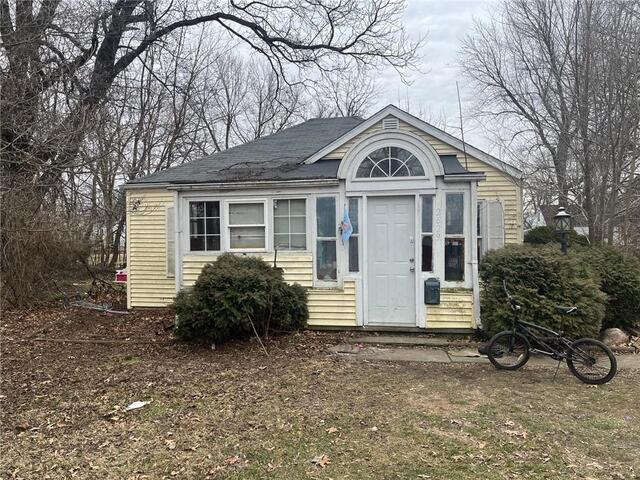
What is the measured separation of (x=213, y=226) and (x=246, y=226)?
61 cm

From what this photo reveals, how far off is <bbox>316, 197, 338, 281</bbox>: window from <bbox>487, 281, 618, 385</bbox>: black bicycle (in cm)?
283

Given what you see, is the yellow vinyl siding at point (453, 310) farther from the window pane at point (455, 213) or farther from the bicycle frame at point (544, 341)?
the bicycle frame at point (544, 341)

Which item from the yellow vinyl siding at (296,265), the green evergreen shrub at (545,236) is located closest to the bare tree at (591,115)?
the green evergreen shrub at (545,236)

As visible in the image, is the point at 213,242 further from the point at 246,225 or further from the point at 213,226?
the point at 246,225

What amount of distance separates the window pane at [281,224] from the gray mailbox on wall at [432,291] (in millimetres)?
2572

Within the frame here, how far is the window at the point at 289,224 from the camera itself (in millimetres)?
7941

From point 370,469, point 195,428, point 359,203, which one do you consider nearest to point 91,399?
point 195,428

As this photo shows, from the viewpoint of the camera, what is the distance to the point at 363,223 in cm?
768

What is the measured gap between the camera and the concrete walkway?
618 centimetres

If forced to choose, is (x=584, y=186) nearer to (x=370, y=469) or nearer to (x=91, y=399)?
(x=370, y=469)

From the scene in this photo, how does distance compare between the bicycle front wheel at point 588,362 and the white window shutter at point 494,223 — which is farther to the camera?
the white window shutter at point 494,223

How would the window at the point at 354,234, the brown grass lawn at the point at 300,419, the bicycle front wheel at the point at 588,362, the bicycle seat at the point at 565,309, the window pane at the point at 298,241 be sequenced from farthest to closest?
the window pane at the point at 298,241
the window at the point at 354,234
the bicycle seat at the point at 565,309
the bicycle front wheel at the point at 588,362
the brown grass lawn at the point at 300,419

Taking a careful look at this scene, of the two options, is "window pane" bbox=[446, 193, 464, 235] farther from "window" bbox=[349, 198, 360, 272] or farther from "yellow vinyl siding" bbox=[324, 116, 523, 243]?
"yellow vinyl siding" bbox=[324, 116, 523, 243]

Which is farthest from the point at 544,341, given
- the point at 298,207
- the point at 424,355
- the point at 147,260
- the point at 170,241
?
the point at 147,260
